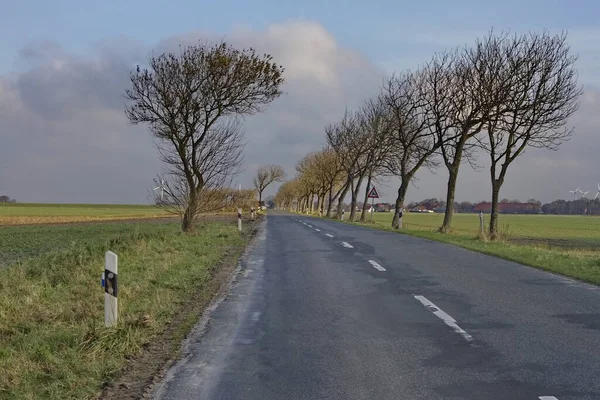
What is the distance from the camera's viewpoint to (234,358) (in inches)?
256

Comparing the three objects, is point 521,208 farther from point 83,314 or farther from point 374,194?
point 83,314

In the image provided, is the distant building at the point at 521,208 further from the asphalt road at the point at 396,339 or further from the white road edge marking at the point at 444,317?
the white road edge marking at the point at 444,317

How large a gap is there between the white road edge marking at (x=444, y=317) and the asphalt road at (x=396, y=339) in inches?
1.0

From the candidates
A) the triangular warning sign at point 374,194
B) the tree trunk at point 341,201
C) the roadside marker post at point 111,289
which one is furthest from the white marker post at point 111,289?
the tree trunk at point 341,201

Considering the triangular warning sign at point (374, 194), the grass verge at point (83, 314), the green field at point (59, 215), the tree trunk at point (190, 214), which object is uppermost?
the triangular warning sign at point (374, 194)

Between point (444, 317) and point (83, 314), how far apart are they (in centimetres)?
524

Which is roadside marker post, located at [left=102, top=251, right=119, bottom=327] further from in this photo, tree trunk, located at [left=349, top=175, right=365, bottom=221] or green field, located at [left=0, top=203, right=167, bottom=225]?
tree trunk, located at [left=349, top=175, right=365, bottom=221]

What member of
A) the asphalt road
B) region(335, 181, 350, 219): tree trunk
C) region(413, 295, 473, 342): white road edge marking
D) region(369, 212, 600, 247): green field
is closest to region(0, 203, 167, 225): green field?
the asphalt road

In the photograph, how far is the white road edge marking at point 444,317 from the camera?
24.5 ft

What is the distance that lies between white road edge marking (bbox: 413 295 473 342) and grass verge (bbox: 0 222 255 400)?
3.56 metres

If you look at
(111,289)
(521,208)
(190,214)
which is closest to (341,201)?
(190,214)

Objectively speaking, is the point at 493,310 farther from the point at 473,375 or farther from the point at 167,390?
the point at 167,390

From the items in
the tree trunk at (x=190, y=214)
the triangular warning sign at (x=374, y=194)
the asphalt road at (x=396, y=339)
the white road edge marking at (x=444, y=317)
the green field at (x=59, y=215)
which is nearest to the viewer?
the asphalt road at (x=396, y=339)

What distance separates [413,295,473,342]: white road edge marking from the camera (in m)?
A: 7.47
